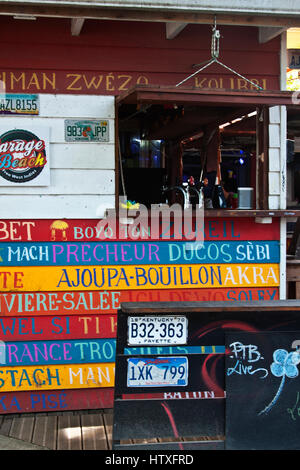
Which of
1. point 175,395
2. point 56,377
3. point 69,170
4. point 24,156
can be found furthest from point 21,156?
point 175,395

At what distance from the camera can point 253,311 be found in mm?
3803

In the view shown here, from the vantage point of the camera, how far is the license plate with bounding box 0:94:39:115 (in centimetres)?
525

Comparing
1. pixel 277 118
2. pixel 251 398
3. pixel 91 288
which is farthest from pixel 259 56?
pixel 251 398

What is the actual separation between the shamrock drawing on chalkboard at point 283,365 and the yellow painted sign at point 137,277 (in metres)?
1.82

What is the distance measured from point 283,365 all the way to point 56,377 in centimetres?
234

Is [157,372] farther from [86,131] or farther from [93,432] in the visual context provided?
[86,131]

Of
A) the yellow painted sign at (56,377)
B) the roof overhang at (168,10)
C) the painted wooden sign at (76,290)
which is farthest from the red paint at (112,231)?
the roof overhang at (168,10)

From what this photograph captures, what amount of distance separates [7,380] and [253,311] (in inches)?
102

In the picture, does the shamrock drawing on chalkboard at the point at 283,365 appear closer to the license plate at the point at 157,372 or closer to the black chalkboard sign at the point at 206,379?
the black chalkboard sign at the point at 206,379

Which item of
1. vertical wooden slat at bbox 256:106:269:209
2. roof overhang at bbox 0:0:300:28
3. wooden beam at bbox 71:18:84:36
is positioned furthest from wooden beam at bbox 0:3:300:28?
vertical wooden slat at bbox 256:106:269:209

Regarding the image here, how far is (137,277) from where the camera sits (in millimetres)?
5508

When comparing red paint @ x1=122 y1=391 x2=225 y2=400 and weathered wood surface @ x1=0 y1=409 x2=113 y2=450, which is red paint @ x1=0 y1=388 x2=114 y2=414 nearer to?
weathered wood surface @ x1=0 y1=409 x2=113 y2=450

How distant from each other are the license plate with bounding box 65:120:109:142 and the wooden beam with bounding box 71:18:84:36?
76 centimetres

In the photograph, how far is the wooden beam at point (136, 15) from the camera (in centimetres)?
440
